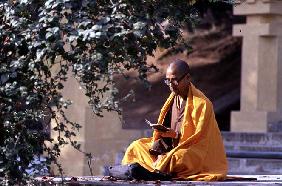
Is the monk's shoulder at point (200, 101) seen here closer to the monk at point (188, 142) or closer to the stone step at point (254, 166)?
the monk at point (188, 142)

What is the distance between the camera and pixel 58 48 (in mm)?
6629

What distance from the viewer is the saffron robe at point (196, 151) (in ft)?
28.3

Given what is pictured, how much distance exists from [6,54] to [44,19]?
579 mm

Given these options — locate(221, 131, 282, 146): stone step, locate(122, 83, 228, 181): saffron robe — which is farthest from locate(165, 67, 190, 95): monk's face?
locate(221, 131, 282, 146): stone step

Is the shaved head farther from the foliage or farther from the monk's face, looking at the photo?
the foliage

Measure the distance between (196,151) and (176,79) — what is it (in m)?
0.71

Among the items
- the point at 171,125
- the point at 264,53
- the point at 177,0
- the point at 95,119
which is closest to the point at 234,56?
the point at 264,53

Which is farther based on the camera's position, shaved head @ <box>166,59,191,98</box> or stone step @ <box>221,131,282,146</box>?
stone step @ <box>221,131,282,146</box>

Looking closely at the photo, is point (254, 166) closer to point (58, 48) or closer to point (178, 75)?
point (178, 75)

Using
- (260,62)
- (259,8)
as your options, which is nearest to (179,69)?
(259,8)

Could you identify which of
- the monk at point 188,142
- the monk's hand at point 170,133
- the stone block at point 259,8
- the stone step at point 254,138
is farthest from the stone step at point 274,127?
the monk's hand at point 170,133

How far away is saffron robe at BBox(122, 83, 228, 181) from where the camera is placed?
8625 mm

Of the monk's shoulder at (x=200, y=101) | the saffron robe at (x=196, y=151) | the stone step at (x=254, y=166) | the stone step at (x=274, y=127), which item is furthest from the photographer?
the stone step at (x=274, y=127)

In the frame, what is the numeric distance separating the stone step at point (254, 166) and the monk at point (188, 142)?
2.96 meters
